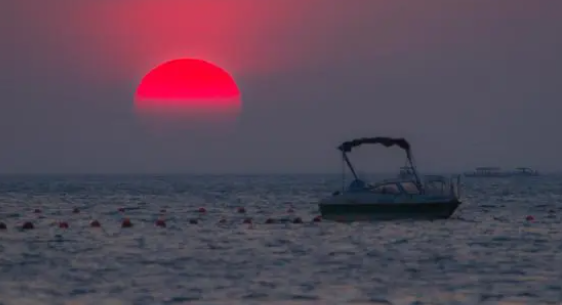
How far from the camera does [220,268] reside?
4578cm

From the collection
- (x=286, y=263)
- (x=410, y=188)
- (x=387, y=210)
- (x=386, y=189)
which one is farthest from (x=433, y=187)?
(x=286, y=263)

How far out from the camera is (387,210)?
68.8m

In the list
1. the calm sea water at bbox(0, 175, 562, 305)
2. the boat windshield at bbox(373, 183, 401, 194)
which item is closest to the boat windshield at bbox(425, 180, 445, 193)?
the calm sea water at bbox(0, 175, 562, 305)

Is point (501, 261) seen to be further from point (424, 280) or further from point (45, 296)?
point (45, 296)

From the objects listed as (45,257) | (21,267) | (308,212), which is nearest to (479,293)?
(21,267)

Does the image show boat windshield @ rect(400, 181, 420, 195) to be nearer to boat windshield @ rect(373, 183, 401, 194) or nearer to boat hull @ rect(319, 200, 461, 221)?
boat windshield @ rect(373, 183, 401, 194)

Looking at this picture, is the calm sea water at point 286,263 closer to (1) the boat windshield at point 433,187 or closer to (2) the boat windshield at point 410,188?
(2) the boat windshield at point 410,188

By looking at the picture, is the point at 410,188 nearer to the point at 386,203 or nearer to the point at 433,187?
the point at 433,187

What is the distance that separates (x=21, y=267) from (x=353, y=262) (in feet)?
41.2

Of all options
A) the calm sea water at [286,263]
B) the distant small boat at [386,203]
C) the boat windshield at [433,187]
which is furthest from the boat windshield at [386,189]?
the boat windshield at [433,187]

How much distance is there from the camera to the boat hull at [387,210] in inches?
2704

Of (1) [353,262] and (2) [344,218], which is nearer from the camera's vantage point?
(1) [353,262]

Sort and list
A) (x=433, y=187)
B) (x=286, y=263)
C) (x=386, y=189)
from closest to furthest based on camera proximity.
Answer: (x=286, y=263), (x=386, y=189), (x=433, y=187)

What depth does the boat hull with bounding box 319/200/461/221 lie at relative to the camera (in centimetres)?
6869
